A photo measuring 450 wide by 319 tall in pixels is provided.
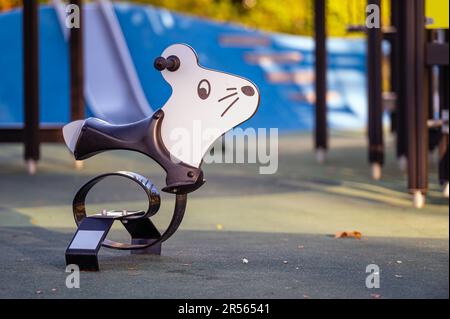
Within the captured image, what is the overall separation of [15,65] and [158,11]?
4088mm

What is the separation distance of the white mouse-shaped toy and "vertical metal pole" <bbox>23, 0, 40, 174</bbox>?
6.13 metres

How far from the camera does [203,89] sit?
6582mm

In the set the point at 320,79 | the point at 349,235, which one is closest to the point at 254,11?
the point at 320,79

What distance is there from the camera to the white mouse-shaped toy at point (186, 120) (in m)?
6.50

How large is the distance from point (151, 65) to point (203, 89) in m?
17.3

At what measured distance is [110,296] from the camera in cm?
563

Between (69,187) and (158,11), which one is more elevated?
(158,11)

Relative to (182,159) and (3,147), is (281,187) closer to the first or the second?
(182,159)

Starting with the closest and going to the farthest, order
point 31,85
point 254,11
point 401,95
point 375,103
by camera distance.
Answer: point 401,95 < point 375,103 < point 31,85 < point 254,11

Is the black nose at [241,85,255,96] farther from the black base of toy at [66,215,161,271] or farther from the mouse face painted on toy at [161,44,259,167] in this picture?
the black base of toy at [66,215,161,271]

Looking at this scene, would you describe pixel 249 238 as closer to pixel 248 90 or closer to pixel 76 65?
pixel 248 90

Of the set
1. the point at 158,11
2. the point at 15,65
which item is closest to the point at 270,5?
the point at 158,11

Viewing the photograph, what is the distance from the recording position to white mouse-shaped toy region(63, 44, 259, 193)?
6.50m

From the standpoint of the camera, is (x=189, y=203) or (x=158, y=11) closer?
(x=189, y=203)
